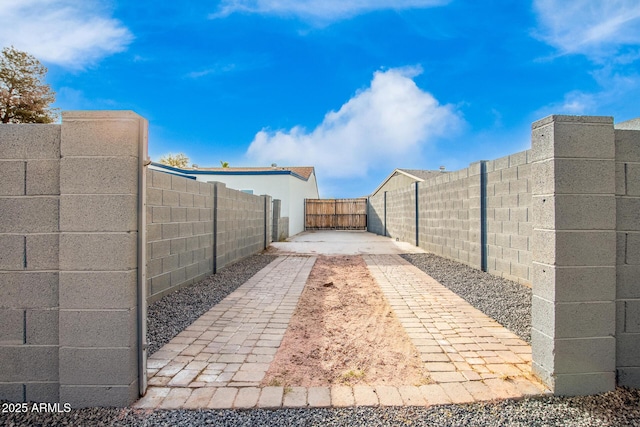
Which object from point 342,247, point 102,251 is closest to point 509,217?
point 102,251

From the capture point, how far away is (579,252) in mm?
2154

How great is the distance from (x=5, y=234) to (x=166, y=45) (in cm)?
743

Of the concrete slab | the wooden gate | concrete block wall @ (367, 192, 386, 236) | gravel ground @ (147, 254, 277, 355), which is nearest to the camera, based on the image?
gravel ground @ (147, 254, 277, 355)

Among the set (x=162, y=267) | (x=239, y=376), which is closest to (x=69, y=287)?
(x=239, y=376)

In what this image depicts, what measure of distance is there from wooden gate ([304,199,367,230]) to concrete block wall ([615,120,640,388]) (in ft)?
65.3

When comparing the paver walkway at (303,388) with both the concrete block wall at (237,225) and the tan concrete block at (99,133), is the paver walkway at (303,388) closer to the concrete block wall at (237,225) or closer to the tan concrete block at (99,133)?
the tan concrete block at (99,133)

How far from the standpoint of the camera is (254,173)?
17.6 metres

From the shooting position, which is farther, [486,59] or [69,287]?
[486,59]

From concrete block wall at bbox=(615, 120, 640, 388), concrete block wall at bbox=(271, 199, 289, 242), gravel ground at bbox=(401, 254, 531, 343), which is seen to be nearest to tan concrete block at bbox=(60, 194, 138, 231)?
concrete block wall at bbox=(615, 120, 640, 388)

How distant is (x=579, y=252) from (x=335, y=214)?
20451 mm

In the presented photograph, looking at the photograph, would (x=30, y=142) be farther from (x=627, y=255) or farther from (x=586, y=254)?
(x=627, y=255)

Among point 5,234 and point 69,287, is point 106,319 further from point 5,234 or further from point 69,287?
point 5,234

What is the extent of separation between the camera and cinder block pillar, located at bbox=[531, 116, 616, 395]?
7.00 ft

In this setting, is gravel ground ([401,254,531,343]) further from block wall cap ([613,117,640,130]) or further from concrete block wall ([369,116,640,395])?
block wall cap ([613,117,640,130])
